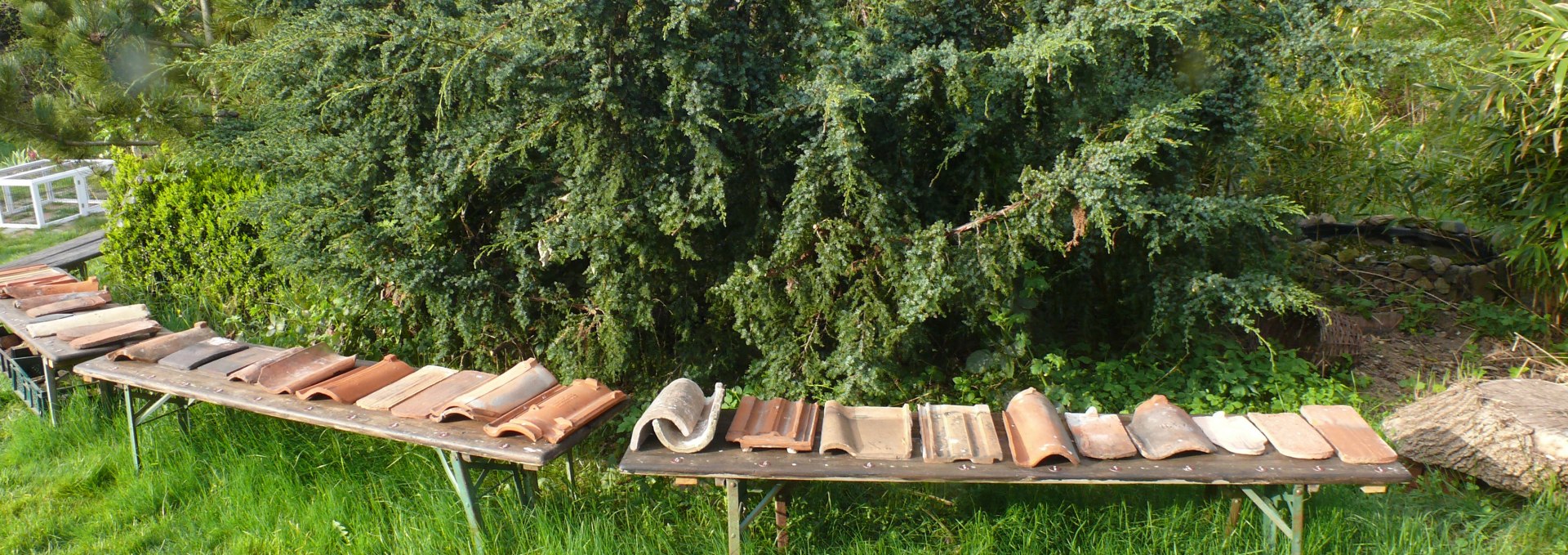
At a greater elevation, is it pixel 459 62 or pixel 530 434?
pixel 459 62

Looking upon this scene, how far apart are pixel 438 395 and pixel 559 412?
21.3 inches

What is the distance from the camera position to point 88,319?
14.5ft

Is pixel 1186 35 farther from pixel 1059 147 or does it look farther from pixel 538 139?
pixel 538 139

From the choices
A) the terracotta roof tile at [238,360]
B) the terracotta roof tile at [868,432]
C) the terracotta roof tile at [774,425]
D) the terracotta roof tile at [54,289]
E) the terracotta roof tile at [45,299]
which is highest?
the terracotta roof tile at [54,289]

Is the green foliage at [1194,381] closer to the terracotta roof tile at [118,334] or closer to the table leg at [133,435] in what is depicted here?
the table leg at [133,435]

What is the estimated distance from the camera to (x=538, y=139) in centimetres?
373

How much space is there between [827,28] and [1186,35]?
130cm

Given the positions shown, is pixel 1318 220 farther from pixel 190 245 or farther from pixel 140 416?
pixel 190 245

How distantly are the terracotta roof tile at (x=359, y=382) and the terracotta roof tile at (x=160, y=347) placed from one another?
2.95 ft

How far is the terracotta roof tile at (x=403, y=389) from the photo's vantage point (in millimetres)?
3391

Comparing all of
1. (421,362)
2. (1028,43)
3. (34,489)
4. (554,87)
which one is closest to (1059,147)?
(1028,43)

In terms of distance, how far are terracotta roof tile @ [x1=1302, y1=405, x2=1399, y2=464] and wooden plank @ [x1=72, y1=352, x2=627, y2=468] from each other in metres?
2.25

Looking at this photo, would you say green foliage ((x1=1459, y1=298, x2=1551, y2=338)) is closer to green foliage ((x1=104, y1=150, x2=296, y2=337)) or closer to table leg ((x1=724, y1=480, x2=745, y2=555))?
table leg ((x1=724, y1=480, x2=745, y2=555))

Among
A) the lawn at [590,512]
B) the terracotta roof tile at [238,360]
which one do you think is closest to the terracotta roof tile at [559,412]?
the lawn at [590,512]
